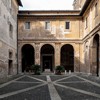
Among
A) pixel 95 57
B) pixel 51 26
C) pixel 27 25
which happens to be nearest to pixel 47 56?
pixel 51 26

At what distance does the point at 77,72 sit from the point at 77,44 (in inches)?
139

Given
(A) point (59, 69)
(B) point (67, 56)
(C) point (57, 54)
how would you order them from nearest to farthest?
(A) point (59, 69)
(C) point (57, 54)
(B) point (67, 56)

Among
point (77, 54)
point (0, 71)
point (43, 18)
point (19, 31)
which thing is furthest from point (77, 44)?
point (0, 71)

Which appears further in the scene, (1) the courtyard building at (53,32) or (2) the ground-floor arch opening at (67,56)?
(2) the ground-floor arch opening at (67,56)

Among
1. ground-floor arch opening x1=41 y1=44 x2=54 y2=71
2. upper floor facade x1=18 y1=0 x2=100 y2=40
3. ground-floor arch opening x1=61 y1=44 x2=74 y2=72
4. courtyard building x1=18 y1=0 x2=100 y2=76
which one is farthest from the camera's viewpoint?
ground-floor arch opening x1=61 y1=44 x2=74 y2=72

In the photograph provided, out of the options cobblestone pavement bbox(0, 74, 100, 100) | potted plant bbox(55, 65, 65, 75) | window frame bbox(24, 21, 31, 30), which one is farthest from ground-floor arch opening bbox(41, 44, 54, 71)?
cobblestone pavement bbox(0, 74, 100, 100)

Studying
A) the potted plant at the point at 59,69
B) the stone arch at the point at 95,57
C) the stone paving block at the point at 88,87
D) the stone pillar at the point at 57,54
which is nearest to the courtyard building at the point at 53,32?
the stone pillar at the point at 57,54

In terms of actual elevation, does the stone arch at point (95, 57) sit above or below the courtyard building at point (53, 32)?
below

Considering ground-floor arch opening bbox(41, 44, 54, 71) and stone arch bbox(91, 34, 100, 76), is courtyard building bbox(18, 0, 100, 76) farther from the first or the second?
stone arch bbox(91, 34, 100, 76)

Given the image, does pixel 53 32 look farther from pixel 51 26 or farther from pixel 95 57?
pixel 95 57

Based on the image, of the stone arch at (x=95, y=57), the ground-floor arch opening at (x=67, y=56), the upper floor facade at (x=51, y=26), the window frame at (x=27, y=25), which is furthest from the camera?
the ground-floor arch opening at (x=67, y=56)

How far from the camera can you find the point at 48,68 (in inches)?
1286

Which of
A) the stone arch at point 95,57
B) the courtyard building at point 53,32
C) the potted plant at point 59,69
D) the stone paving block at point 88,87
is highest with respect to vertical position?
the courtyard building at point 53,32

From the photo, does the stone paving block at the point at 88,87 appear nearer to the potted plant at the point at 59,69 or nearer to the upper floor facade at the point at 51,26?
the potted plant at the point at 59,69
